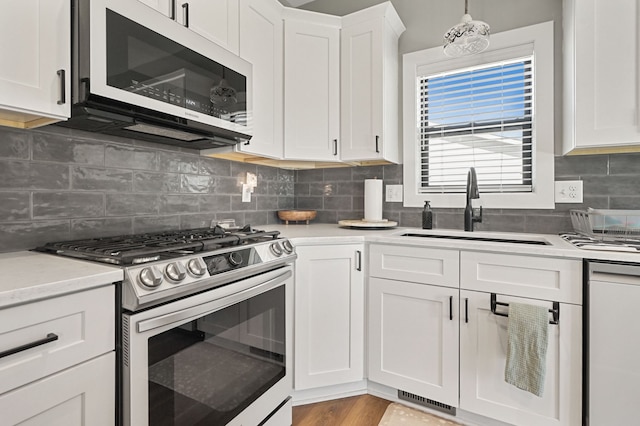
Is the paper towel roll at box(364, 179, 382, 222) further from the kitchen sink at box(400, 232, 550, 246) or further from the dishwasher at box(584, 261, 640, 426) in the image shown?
the dishwasher at box(584, 261, 640, 426)

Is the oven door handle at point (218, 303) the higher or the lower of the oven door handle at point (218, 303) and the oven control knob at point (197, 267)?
the lower

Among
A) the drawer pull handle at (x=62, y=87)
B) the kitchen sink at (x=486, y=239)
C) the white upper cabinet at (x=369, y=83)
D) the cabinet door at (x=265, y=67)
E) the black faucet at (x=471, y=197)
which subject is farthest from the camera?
the white upper cabinet at (x=369, y=83)

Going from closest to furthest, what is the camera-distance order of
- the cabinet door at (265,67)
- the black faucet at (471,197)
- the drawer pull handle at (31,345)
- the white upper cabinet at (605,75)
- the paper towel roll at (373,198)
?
the drawer pull handle at (31,345) < the white upper cabinet at (605,75) < the cabinet door at (265,67) < the black faucet at (471,197) < the paper towel roll at (373,198)

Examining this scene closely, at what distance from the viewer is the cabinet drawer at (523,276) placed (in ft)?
4.68

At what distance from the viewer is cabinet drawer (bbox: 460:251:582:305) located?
1.43m

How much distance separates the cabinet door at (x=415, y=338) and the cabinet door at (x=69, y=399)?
4.40 feet

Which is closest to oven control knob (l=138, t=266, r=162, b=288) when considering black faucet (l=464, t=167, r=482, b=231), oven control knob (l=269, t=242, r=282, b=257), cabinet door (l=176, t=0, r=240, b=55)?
oven control knob (l=269, t=242, r=282, b=257)

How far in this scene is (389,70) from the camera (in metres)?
2.28

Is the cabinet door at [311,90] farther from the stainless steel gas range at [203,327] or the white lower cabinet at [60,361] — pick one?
the white lower cabinet at [60,361]

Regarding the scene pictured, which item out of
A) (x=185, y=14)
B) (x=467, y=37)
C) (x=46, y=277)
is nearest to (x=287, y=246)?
(x=46, y=277)

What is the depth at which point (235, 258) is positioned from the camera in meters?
1.31

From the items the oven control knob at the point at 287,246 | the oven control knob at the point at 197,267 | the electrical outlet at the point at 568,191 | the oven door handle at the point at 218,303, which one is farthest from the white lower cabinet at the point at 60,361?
the electrical outlet at the point at 568,191

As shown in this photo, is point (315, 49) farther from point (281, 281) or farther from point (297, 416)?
point (297, 416)

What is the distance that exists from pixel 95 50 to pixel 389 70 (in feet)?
5.81
